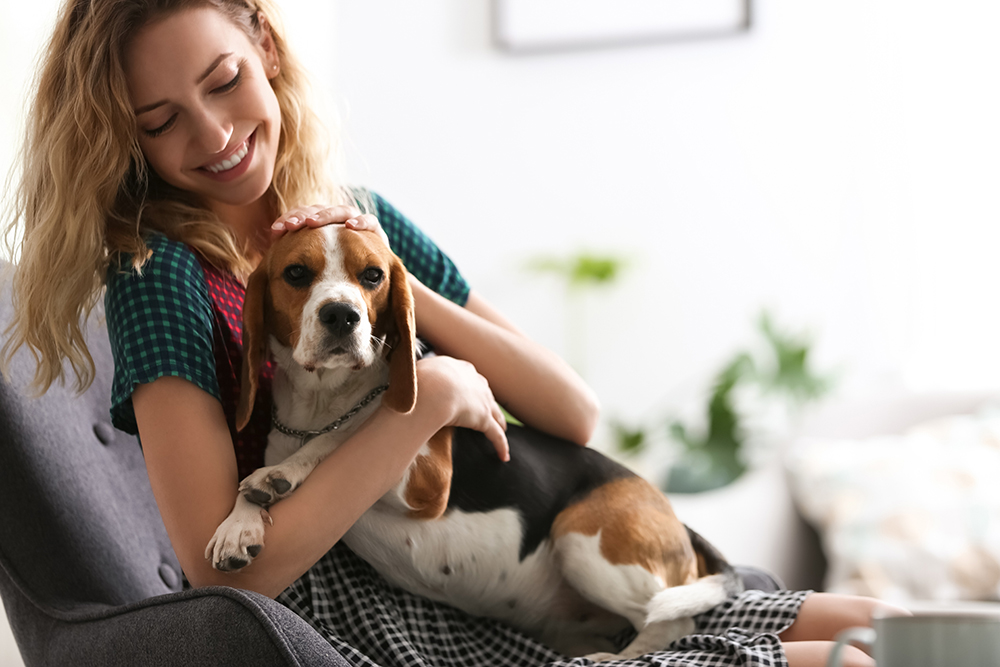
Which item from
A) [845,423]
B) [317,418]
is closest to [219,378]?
[317,418]

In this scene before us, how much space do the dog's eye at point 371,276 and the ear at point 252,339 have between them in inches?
5.5

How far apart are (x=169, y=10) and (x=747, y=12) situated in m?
2.74

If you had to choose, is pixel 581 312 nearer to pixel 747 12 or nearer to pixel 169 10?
pixel 747 12

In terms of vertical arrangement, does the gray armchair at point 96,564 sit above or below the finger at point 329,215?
below

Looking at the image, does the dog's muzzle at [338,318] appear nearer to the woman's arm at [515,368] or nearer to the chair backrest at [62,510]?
the woman's arm at [515,368]

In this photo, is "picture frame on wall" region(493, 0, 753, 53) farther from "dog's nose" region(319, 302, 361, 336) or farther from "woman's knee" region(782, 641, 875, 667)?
"woman's knee" region(782, 641, 875, 667)

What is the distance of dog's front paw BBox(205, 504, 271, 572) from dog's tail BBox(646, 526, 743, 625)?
0.59m

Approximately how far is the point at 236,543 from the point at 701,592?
71 cm

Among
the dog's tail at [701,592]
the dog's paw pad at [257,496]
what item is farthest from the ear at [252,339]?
the dog's tail at [701,592]

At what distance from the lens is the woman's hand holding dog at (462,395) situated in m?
1.27

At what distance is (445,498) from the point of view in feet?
4.32

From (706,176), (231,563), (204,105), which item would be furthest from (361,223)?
(706,176)

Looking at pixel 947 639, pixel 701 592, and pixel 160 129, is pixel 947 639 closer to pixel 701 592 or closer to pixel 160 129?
pixel 701 592

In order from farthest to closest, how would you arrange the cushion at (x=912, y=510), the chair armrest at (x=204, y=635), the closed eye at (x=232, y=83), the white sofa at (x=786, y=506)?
the white sofa at (x=786, y=506) → the cushion at (x=912, y=510) → the closed eye at (x=232, y=83) → the chair armrest at (x=204, y=635)
